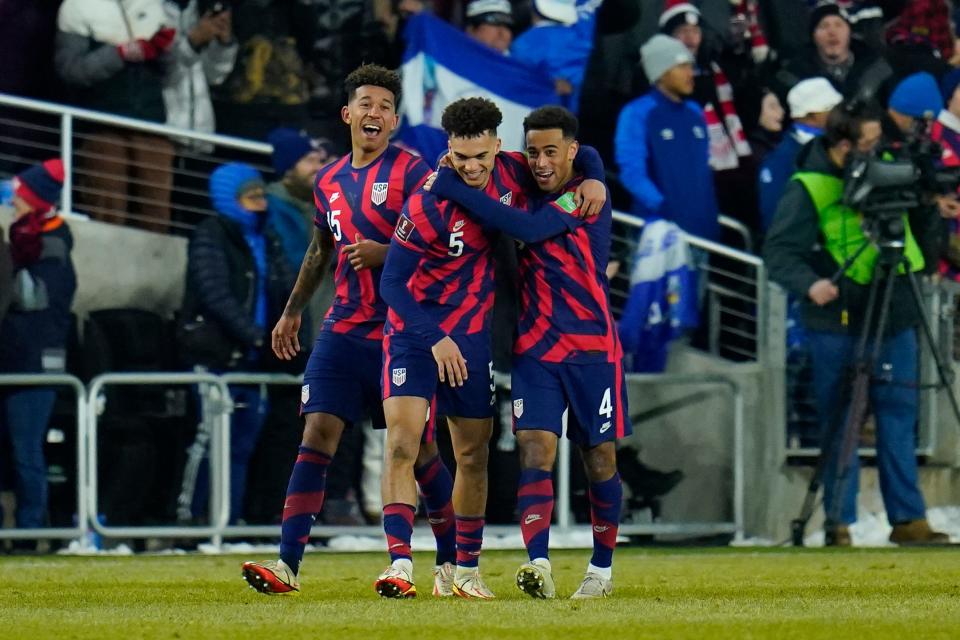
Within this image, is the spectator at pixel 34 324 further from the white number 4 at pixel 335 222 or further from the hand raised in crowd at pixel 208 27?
the white number 4 at pixel 335 222

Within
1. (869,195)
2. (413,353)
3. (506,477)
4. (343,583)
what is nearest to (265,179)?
(506,477)

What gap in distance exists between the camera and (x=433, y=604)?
8375 mm

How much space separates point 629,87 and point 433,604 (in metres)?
7.32

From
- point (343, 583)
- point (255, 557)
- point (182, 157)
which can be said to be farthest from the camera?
point (182, 157)

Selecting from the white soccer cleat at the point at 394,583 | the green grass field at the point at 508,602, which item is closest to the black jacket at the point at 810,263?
the green grass field at the point at 508,602

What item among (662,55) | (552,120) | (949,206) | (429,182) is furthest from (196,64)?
(552,120)

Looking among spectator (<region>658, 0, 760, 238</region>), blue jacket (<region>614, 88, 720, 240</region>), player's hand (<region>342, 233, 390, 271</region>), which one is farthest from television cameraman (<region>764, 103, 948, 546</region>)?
player's hand (<region>342, 233, 390, 271</region>)

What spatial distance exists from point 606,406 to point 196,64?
19.3 feet

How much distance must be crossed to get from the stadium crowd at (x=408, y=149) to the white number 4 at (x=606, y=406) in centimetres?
249

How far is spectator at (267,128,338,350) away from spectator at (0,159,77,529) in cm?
131

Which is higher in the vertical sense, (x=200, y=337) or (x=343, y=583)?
(x=200, y=337)

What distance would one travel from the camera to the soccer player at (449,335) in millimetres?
8609

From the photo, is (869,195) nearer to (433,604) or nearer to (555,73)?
(555,73)

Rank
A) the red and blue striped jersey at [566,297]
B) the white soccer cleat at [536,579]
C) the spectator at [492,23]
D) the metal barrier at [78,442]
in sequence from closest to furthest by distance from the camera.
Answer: the white soccer cleat at [536,579], the red and blue striped jersey at [566,297], the metal barrier at [78,442], the spectator at [492,23]
